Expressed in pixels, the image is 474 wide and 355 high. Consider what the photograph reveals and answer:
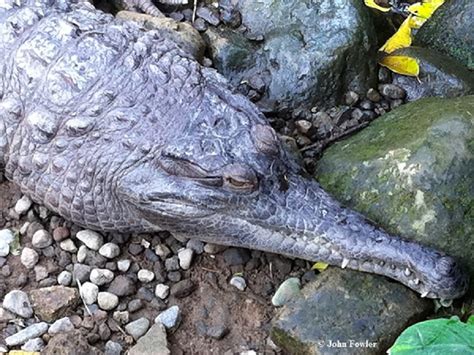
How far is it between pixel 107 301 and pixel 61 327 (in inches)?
8.5

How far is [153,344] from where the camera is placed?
11.0 feet

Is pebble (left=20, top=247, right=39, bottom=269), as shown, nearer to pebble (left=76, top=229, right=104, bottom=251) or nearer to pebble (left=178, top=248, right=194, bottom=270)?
pebble (left=76, top=229, right=104, bottom=251)

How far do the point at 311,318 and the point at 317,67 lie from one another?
4.66 ft

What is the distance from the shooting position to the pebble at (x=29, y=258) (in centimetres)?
367

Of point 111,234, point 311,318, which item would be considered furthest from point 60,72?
point 311,318

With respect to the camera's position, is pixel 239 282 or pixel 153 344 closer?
pixel 153 344

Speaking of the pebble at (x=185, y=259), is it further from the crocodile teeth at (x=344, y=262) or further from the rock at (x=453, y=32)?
the rock at (x=453, y=32)

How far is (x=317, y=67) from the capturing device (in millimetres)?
4199

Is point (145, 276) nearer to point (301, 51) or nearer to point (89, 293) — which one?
point (89, 293)

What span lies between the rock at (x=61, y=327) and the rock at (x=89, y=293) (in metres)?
0.13

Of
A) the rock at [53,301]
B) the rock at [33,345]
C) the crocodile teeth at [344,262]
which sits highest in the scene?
the crocodile teeth at [344,262]

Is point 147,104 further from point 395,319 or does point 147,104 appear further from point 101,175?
point 395,319

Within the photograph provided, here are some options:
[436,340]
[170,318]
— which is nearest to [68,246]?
[170,318]

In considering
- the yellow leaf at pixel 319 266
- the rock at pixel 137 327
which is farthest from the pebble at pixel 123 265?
the yellow leaf at pixel 319 266
